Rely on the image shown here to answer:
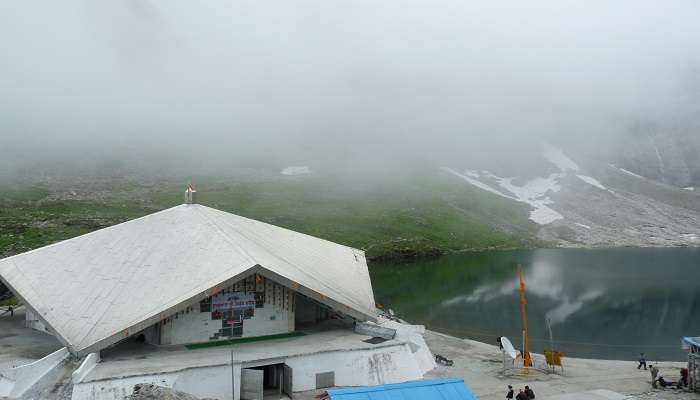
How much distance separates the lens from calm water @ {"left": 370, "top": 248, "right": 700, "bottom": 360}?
4622 centimetres

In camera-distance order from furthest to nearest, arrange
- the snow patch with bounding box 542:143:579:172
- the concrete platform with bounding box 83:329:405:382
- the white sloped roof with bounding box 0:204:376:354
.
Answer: the snow patch with bounding box 542:143:579:172
the white sloped roof with bounding box 0:204:376:354
the concrete platform with bounding box 83:329:405:382

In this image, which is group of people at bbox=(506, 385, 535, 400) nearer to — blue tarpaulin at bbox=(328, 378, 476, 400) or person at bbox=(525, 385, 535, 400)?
person at bbox=(525, 385, 535, 400)

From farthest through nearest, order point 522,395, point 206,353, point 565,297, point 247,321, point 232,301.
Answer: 1. point 565,297
2. point 247,321
3. point 232,301
4. point 522,395
5. point 206,353

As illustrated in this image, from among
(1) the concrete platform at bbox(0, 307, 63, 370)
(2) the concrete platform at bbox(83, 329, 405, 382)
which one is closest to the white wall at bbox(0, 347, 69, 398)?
(2) the concrete platform at bbox(83, 329, 405, 382)

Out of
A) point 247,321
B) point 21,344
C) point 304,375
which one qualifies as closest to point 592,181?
point 247,321

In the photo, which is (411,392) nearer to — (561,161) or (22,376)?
(22,376)

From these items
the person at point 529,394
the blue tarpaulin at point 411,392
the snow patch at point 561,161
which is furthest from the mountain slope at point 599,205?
the blue tarpaulin at point 411,392

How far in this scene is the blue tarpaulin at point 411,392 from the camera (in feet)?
51.9

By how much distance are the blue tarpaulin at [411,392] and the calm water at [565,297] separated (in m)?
27.1

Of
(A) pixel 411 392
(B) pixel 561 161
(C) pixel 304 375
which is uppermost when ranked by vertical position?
(B) pixel 561 161

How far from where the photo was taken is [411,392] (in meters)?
16.2

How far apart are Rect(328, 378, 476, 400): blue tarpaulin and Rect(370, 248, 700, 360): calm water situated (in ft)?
89.1

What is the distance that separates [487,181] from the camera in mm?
165500

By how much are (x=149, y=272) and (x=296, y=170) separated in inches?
5169
